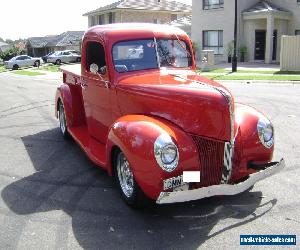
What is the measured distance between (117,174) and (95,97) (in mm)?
1752

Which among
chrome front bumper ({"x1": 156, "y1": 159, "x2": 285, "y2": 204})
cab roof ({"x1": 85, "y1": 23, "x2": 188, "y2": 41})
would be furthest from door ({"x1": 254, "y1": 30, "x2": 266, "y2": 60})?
chrome front bumper ({"x1": 156, "y1": 159, "x2": 285, "y2": 204})

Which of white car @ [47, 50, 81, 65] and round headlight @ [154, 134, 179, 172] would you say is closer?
round headlight @ [154, 134, 179, 172]

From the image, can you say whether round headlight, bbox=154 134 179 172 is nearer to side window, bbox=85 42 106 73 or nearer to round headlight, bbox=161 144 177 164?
round headlight, bbox=161 144 177 164

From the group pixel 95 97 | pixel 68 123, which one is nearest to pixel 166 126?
pixel 95 97

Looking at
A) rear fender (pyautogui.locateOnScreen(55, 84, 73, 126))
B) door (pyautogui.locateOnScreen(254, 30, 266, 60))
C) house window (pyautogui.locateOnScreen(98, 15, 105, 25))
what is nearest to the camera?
rear fender (pyautogui.locateOnScreen(55, 84, 73, 126))

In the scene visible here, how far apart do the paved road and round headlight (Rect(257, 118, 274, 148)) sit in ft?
2.33

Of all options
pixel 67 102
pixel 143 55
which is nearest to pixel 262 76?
pixel 67 102

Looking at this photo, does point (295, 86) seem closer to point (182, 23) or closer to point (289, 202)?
point (289, 202)

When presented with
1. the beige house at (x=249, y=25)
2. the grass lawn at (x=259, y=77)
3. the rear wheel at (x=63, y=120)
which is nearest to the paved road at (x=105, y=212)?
the rear wheel at (x=63, y=120)

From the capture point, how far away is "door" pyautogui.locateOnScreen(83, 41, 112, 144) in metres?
6.32

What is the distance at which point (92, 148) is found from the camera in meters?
6.61

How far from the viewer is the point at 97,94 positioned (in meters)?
6.63

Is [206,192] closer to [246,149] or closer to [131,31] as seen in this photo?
[246,149]

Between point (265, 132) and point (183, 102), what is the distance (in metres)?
1.24
